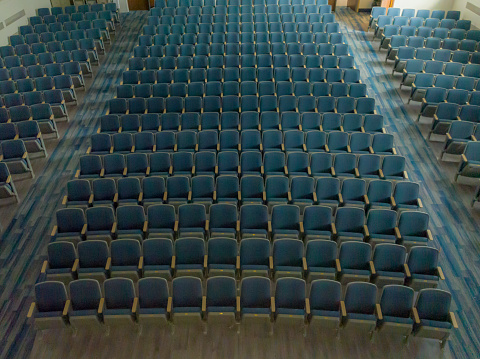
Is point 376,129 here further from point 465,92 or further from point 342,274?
point 342,274

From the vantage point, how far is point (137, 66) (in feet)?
26.3

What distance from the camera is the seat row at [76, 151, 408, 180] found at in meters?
5.36

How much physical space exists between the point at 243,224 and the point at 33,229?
2.80m

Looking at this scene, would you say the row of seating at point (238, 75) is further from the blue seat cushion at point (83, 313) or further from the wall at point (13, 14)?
the blue seat cushion at point (83, 313)

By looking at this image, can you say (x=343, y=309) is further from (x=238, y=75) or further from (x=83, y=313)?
(x=238, y=75)

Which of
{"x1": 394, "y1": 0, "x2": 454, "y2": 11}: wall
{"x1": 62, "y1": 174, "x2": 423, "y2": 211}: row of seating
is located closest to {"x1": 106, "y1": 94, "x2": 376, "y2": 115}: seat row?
{"x1": 62, "y1": 174, "x2": 423, "y2": 211}: row of seating

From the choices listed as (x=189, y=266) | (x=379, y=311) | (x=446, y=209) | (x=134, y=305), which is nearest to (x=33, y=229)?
(x=134, y=305)

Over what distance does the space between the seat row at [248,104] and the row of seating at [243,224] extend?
255 cm

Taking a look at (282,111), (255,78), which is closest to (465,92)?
(282,111)

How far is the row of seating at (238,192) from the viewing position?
492 cm

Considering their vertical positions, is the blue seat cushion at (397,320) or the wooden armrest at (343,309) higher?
the wooden armrest at (343,309)

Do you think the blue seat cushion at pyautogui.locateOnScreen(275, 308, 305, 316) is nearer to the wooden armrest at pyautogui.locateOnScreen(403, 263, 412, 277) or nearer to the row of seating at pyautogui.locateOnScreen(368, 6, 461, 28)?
the wooden armrest at pyautogui.locateOnScreen(403, 263, 412, 277)

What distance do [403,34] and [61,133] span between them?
798 cm

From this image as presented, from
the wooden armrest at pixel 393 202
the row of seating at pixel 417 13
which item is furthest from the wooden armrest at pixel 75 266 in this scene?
the row of seating at pixel 417 13
